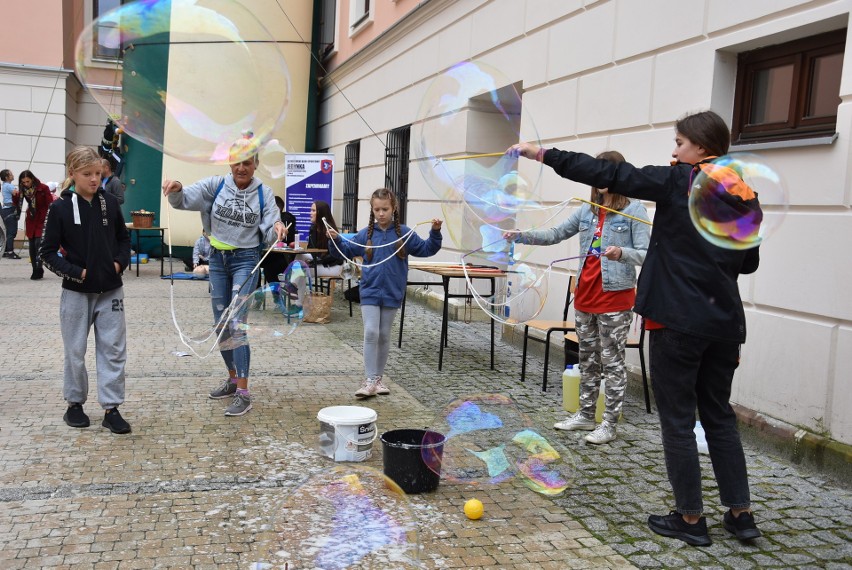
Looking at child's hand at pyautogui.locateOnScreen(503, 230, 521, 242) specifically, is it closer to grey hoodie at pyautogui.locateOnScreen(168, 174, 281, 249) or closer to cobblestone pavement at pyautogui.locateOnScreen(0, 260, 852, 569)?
cobblestone pavement at pyautogui.locateOnScreen(0, 260, 852, 569)

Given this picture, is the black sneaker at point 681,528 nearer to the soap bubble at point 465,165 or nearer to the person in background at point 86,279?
the soap bubble at point 465,165

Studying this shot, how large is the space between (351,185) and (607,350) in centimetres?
1052

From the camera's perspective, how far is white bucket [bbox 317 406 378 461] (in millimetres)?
4164

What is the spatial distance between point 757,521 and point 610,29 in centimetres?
433

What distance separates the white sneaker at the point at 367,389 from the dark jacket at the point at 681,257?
2.78m

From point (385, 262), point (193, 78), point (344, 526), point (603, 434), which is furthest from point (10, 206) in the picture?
point (344, 526)

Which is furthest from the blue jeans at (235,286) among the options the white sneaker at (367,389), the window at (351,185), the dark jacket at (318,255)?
the window at (351,185)

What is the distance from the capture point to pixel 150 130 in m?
4.63

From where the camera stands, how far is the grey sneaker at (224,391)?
5.43 metres

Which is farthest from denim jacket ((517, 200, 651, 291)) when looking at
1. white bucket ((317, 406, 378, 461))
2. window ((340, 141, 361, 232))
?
window ((340, 141, 361, 232))

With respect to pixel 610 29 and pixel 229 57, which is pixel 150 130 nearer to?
pixel 229 57

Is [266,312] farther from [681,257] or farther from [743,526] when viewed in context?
[743,526]

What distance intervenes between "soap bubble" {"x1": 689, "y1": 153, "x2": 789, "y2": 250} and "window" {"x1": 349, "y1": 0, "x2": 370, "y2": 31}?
11219mm

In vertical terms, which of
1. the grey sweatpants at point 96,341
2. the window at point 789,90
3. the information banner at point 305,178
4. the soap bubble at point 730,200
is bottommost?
the grey sweatpants at point 96,341
